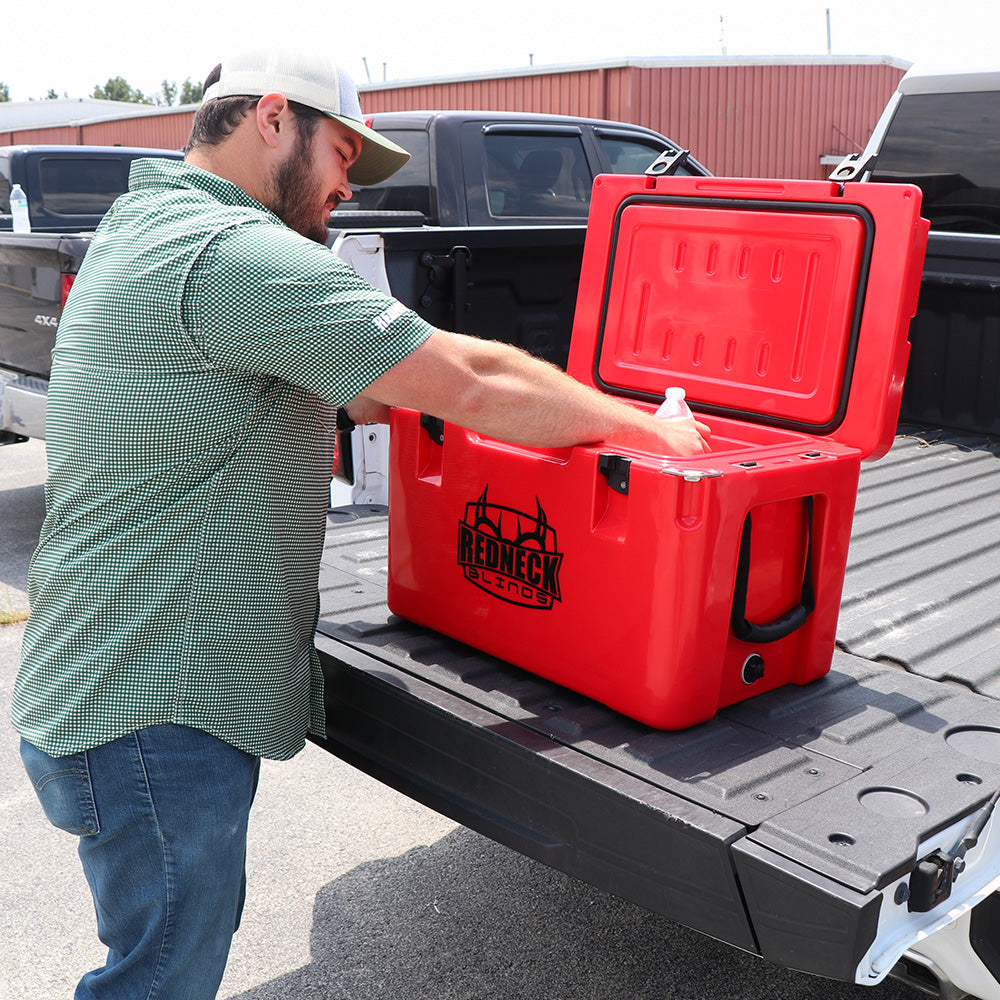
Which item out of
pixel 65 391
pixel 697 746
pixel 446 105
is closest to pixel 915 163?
pixel 697 746

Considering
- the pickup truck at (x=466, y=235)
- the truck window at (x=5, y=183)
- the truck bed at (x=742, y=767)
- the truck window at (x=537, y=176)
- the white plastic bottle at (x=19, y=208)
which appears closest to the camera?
the truck bed at (x=742, y=767)

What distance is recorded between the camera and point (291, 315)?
158 cm

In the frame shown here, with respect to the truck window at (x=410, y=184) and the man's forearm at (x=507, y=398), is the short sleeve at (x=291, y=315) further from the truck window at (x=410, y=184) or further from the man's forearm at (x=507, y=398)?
the truck window at (x=410, y=184)

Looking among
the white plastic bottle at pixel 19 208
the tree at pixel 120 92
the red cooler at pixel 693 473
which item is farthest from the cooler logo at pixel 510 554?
the tree at pixel 120 92

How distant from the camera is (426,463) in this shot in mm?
2299

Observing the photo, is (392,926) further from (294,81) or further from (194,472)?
(294,81)

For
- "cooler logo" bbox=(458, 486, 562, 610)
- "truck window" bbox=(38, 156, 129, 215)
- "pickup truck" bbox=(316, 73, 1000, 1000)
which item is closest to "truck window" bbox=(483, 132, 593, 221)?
"pickup truck" bbox=(316, 73, 1000, 1000)

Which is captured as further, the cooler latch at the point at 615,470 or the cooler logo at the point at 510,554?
the cooler logo at the point at 510,554

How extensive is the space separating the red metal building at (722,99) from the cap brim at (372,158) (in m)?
15.7

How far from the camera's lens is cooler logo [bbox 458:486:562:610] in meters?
2.01

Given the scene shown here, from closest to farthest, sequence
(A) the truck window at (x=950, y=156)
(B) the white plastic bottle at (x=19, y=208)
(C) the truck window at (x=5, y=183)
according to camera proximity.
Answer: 1. (A) the truck window at (x=950, y=156)
2. (B) the white plastic bottle at (x=19, y=208)
3. (C) the truck window at (x=5, y=183)

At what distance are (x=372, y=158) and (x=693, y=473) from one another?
917mm

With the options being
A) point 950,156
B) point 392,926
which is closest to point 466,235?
point 950,156

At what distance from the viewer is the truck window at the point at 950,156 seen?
14.7ft
